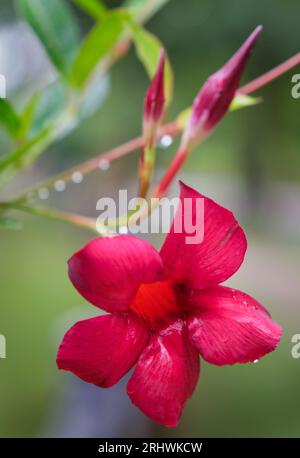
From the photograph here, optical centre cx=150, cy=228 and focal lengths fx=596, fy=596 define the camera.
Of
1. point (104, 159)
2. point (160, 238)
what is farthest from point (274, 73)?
point (160, 238)

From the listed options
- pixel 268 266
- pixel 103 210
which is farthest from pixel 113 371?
pixel 268 266

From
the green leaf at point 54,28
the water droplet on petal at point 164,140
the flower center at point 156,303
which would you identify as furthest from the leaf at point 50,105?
the flower center at point 156,303

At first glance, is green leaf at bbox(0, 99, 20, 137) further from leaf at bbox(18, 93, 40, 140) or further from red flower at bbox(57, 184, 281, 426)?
red flower at bbox(57, 184, 281, 426)

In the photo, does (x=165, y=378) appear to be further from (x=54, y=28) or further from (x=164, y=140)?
(x=54, y=28)

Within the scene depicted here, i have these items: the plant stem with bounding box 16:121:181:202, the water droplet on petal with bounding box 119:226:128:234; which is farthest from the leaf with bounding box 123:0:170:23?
the water droplet on petal with bounding box 119:226:128:234

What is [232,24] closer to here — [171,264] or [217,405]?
[217,405]

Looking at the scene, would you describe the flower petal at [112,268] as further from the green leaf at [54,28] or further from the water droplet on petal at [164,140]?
the green leaf at [54,28]
